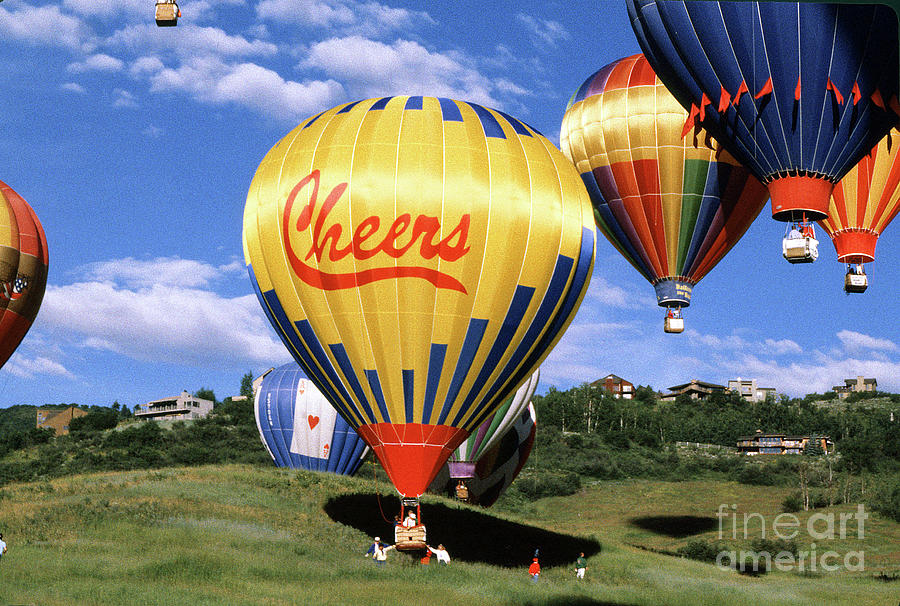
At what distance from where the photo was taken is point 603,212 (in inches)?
1362

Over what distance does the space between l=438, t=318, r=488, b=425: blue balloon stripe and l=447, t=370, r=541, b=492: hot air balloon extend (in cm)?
1707

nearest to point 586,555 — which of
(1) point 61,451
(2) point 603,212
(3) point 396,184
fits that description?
(2) point 603,212

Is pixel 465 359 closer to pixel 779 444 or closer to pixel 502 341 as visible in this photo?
pixel 502 341

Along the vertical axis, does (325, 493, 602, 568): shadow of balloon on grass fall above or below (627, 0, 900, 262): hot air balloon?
below

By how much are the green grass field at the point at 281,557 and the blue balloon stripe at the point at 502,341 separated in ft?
14.2

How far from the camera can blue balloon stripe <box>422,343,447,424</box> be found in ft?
76.8

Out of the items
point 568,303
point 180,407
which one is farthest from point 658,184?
point 180,407

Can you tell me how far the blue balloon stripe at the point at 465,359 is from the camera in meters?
23.5

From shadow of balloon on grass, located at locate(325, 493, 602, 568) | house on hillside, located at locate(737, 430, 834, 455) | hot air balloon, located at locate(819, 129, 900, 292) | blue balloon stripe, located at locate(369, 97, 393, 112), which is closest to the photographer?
blue balloon stripe, located at locate(369, 97, 393, 112)

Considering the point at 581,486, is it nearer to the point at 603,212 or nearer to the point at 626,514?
the point at 626,514

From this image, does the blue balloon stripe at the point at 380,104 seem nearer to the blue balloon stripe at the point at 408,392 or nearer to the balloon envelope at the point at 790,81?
the blue balloon stripe at the point at 408,392

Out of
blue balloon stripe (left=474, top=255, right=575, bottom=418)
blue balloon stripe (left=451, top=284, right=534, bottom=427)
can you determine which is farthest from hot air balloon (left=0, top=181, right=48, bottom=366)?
blue balloon stripe (left=474, top=255, right=575, bottom=418)

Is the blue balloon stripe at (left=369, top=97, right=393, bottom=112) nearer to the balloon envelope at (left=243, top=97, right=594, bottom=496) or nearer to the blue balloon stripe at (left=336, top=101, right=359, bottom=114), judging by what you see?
the balloon envelope at (left=243, top=97, right=594, bottom=496)

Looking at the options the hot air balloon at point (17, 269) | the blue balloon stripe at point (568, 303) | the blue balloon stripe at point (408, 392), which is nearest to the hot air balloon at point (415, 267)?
the blue balloon stripe at point (408, 392)
